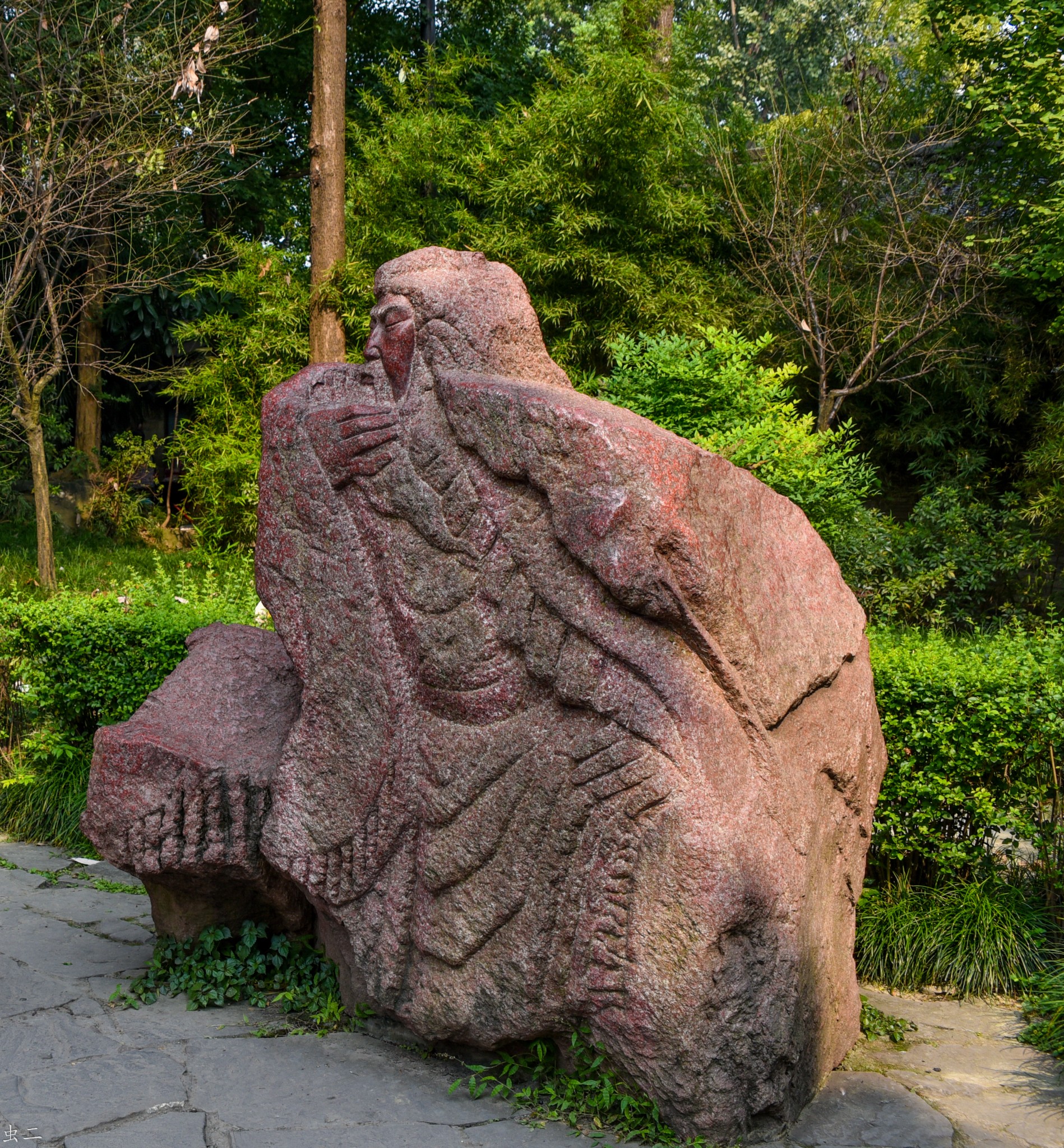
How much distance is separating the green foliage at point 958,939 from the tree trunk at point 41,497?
6.52 m

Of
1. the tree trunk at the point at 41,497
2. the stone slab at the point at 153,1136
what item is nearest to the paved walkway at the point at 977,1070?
the stone slab at the point at 153,1136

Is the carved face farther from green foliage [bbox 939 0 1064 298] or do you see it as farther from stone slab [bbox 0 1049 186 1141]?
green foliage [bbox 939 0 1064 298]

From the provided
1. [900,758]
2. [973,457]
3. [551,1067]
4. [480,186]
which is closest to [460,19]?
[480,186]

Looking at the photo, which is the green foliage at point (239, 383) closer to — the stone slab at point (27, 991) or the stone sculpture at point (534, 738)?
the stone slab at point (27, 991)

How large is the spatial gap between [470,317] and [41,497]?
20.0 feet

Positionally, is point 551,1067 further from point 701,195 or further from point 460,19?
point 460,19

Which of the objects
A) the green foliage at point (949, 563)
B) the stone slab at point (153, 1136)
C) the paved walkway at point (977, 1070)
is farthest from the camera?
the green foliage at point (949, 563)

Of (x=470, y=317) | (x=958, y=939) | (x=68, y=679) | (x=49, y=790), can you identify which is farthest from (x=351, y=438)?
(x=49, y=790)

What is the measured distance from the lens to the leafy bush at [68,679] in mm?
5777

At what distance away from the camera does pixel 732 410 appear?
641 cm

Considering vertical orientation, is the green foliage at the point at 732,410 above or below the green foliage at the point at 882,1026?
above

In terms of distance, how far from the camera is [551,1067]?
128 inches

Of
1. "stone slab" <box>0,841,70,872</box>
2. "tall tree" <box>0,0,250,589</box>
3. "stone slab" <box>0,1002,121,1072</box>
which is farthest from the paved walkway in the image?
"tall tree" <box>0,0,250,589</box>

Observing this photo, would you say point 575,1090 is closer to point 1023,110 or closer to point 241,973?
point 241,973
